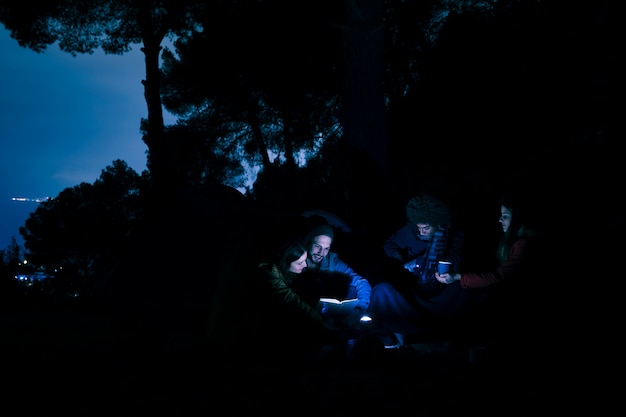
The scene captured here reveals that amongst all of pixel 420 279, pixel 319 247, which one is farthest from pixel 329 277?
pixel 420 279

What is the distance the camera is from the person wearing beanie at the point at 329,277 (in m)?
4.64

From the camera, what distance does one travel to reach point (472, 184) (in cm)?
763

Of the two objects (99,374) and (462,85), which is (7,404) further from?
(462,85)

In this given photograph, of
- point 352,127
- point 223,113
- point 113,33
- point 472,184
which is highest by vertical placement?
point 113,33

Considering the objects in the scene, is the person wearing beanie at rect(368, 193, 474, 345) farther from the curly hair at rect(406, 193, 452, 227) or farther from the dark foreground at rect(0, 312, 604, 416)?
the dark foreground at rect(0, 312, 604, 416)

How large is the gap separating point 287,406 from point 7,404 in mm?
1865

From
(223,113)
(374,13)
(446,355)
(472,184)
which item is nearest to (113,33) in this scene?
(223,113)

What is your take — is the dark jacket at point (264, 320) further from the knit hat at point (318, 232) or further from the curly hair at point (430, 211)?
the curly hair at point (430, 211)

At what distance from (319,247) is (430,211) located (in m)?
1.30

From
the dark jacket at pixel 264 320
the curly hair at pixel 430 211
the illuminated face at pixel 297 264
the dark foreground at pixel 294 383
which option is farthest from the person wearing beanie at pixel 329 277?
the curly hair at pixel 430 211

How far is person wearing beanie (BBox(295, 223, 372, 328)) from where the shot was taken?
4645 mm

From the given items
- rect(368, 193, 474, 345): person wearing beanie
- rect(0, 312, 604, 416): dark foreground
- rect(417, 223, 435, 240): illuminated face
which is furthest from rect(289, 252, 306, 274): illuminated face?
rect(417, 223, 435, 240): illuminated face

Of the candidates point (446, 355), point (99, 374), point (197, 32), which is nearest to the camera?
point (99, 374)

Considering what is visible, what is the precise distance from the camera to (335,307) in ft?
15.5
